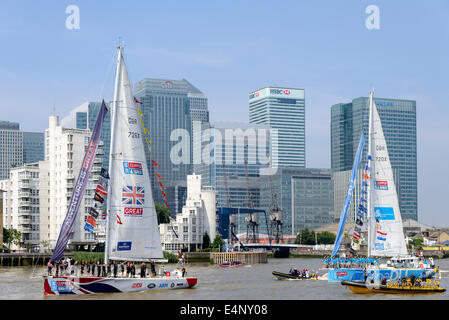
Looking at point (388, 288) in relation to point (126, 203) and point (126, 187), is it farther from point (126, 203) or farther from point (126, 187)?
point (126, 187)

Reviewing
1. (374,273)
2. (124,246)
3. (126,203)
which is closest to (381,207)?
(374,273)

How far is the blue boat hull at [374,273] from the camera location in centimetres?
7569

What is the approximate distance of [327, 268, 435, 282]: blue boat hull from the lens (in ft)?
248

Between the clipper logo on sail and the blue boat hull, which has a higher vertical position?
the clipper logo on sail

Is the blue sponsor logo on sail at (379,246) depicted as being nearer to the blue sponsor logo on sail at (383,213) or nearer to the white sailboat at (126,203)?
the blue sponsor logo on sail at (383,213)

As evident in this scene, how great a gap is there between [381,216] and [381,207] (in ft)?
3.19

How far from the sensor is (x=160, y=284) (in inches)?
2606

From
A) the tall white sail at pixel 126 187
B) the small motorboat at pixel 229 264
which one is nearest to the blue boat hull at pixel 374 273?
the tall white sail at pixel 126 187

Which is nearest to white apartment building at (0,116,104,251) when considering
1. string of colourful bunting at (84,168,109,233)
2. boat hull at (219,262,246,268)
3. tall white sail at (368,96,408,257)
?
boat hull at (219,262,246,268)

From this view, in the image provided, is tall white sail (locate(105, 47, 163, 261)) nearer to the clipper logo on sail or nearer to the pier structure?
the clipper logo on sail
